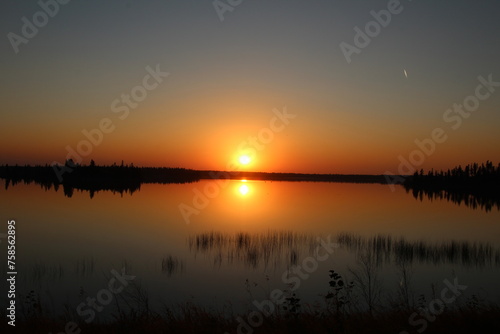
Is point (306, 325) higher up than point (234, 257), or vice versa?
point (306, 325)

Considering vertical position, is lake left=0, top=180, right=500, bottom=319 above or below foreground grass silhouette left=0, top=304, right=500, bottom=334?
below

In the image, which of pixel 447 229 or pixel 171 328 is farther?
pixel 447 229

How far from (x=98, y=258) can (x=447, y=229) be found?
25829mm

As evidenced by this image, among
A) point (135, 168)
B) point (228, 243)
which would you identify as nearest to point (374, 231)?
point (228, 243)

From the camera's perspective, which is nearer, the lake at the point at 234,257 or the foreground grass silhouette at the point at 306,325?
the foreground grass silhouette at the point at 306,325

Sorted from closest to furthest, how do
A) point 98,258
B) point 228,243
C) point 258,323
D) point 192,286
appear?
point 258,323, point 192,286, point 98,258, point 228,243

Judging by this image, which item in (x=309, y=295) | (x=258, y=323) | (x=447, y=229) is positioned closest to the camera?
(x=258, y=323)

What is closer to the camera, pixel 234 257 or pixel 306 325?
pixel 306 325

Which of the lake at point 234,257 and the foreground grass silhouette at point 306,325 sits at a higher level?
A: the foreground grass silhouette at point 306,325

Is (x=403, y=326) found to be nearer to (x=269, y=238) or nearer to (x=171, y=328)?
(x=171, y=328)

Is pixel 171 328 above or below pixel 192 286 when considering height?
above

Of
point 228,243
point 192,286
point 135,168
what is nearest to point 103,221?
point 228,243

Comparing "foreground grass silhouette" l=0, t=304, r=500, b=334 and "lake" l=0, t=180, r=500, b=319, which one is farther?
"lake" l=0, t=180, r=500, b=319

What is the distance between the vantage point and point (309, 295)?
14555mm
